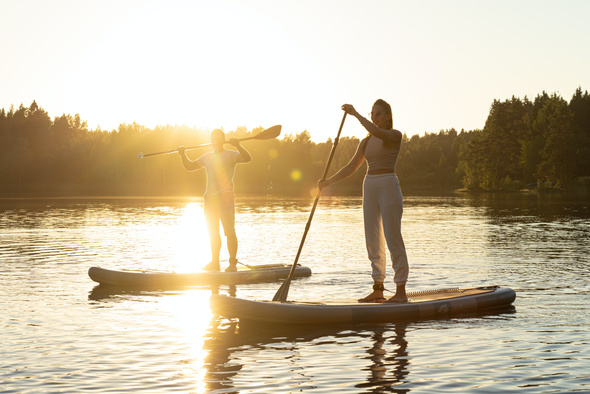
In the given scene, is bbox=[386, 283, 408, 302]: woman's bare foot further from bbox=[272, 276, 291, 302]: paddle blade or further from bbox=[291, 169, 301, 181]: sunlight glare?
bbox=[291, 169, 301, 181]: sunlight glare

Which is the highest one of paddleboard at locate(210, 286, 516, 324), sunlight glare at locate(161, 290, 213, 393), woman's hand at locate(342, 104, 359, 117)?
woman's hand at locate(342, 104, 359, 117)

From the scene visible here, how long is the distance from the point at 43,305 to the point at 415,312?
585cm

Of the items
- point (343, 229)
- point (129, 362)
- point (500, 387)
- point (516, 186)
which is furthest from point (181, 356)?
point (516, 186)

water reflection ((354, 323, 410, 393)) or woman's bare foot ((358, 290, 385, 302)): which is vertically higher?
woman's bare foot ((358, 290, 385, 302))

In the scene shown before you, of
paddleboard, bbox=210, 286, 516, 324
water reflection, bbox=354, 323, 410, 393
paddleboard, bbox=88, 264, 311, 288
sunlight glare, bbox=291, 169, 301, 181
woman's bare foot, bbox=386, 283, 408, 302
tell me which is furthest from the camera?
sunlight glare, bbox=291, 169, 301, 181

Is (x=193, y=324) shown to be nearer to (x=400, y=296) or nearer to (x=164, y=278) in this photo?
(x=400, y=296)

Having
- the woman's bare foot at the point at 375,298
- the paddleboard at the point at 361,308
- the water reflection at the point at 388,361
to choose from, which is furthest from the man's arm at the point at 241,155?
the water reflection at the point at 388,361

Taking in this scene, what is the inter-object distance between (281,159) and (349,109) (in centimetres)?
16399

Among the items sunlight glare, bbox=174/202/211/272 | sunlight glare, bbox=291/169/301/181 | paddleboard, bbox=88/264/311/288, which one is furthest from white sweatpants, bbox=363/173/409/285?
sunlight glare, bbox=291/169/301/181

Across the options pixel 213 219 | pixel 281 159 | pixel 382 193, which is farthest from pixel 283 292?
pixel 281 159

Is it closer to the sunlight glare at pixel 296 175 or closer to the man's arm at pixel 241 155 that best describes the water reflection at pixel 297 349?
the man's arm at pixel 241 155

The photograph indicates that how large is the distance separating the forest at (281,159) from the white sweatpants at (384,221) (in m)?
84.4

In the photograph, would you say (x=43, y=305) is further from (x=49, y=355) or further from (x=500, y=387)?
(x=500, y=387)

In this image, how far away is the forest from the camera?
111875mm
